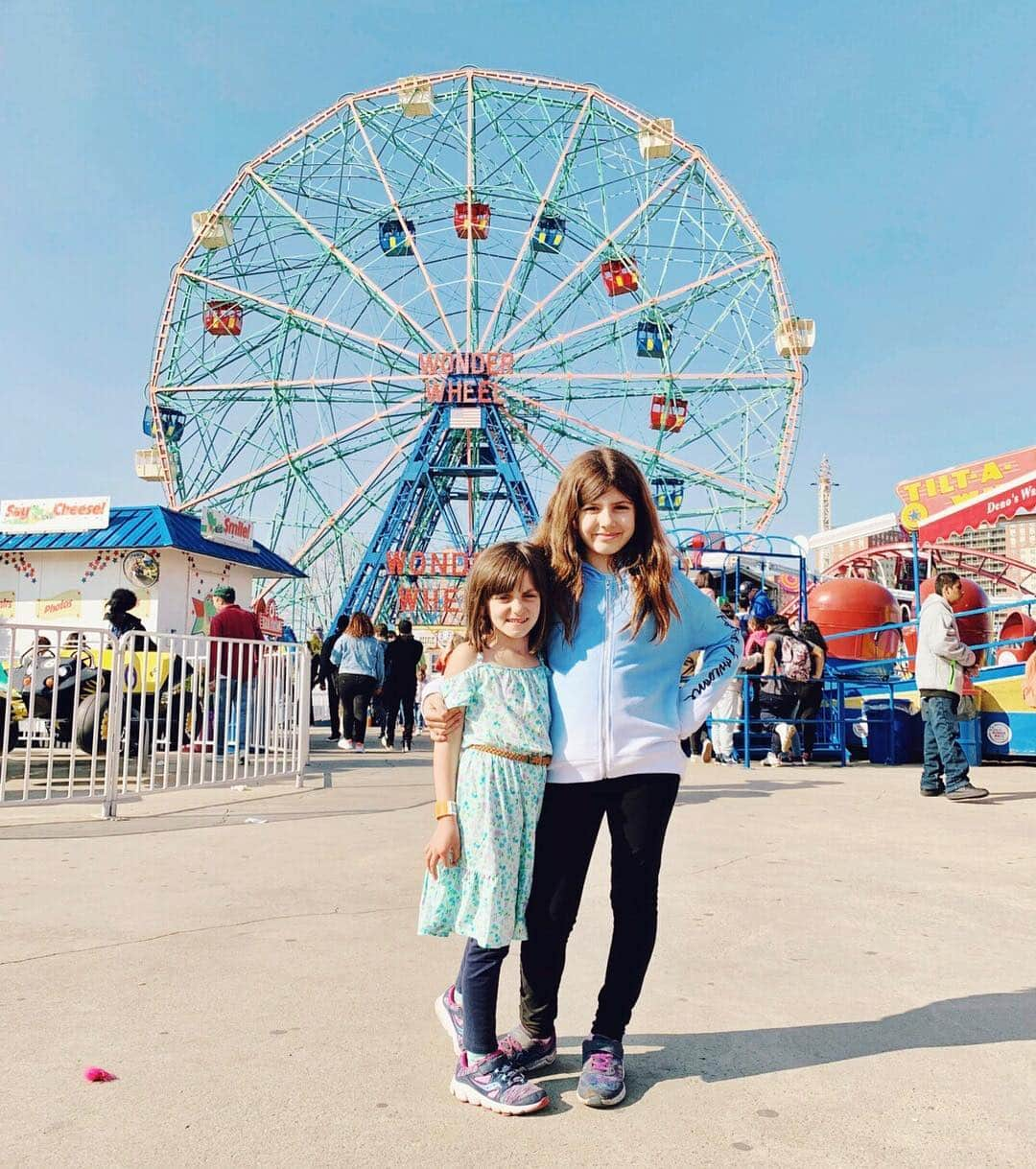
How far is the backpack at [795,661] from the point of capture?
9414 millimetres

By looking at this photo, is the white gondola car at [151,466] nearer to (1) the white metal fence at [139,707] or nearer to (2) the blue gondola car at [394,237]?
(2) the blue gondola car at [394,237]

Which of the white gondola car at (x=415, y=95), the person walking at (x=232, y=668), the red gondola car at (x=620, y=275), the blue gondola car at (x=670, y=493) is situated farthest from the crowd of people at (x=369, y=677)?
the white gondola car at (x=415, y=95)

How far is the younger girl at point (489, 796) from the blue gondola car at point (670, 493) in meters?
23.6

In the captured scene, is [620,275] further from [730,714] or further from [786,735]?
[786,735]

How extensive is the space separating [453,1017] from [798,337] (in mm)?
23798

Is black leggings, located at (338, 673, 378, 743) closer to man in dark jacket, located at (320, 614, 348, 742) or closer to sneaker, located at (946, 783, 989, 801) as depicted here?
man in dark jacket, located at (320, 614, 348, 742)

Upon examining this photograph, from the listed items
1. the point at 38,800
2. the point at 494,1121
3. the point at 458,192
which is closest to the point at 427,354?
the point at 458,192

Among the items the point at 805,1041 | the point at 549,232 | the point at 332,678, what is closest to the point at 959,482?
the point at 332,678

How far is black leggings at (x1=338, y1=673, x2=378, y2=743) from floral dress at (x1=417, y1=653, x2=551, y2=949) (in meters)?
8.89

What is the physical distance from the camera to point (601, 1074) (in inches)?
85.0

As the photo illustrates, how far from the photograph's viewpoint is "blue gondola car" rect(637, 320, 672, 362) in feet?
83.6

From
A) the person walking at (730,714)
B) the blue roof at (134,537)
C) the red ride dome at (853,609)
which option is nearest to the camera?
the person walking at (730,714)

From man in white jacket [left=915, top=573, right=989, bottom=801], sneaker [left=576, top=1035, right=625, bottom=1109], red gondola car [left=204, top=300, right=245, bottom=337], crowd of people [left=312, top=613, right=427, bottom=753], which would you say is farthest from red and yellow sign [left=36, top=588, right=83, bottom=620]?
sneaker [left=576, top=1035, right=625, bottom=1109]

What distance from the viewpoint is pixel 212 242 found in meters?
26.0
